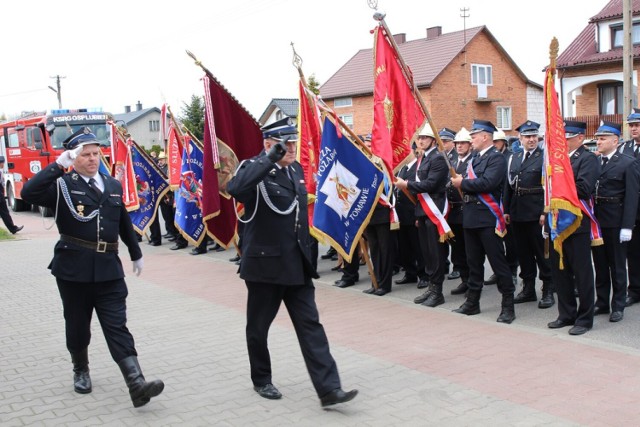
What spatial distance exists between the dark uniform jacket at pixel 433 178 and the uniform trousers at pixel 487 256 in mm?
807

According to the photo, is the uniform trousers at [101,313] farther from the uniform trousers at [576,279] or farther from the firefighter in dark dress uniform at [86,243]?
the uniform trousers at [576,279]

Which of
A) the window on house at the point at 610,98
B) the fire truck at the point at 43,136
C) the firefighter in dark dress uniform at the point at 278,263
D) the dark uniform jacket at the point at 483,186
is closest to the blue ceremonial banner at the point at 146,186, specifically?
the fire truck at the point at 43,136

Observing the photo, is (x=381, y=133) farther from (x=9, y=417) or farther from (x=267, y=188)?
(x=9, y=417)

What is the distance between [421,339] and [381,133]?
8.78ft

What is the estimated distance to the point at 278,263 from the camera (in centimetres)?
515

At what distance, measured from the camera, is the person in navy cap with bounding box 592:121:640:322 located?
729 cm

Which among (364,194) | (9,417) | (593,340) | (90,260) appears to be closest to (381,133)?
(364,194)

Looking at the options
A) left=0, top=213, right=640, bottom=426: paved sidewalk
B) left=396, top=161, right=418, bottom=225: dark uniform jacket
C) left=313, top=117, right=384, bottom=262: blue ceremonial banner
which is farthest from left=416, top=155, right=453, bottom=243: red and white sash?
left=396, top=161, right=418, bottom=225: dark uniform jacket

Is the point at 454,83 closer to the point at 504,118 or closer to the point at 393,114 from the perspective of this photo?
the point at 504,118

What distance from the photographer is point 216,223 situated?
935 cm

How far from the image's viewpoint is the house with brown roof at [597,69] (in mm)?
34438

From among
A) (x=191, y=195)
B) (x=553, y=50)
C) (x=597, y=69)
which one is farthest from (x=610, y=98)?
(x=553, y=50)

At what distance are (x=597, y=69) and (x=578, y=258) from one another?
103 ft

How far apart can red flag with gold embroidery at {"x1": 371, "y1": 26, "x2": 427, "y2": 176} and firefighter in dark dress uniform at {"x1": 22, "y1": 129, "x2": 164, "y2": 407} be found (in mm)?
3746
